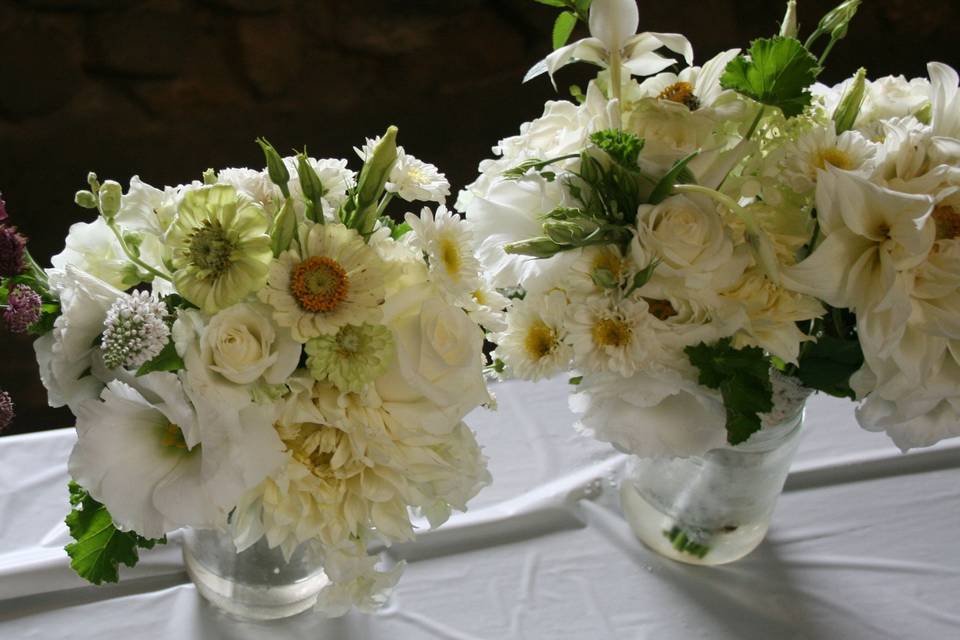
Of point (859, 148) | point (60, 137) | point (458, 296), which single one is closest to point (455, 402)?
point (458, 296)

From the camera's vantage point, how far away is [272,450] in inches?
22.1

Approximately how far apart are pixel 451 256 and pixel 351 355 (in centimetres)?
9

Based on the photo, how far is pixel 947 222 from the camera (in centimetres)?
64

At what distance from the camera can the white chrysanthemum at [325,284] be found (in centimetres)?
56

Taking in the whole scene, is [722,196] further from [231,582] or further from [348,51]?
[348,51]

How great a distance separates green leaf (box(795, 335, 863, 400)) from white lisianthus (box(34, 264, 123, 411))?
486 millimetres

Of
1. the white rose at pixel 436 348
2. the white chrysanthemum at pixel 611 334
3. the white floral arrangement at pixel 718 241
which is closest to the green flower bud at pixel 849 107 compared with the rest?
the white floral arrangement at pixel 718 241

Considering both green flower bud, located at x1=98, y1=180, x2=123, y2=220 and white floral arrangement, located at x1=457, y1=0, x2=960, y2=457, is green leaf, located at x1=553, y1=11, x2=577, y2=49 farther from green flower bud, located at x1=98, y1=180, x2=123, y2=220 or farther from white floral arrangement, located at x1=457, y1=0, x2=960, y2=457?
green flower bud, located at x1=98, y1=180, x2=123, y2=220

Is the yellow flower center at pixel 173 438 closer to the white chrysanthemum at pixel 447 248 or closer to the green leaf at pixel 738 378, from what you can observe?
the white chrysanthemum at pixel 447 248

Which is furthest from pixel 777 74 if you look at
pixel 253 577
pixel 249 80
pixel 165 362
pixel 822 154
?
pixel 249 80

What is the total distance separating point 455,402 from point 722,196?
212 mm

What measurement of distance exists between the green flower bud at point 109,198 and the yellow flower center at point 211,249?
7 cm

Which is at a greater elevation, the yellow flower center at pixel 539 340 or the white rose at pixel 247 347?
the white rose at pixel 247 347

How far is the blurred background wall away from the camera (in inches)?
92.2
